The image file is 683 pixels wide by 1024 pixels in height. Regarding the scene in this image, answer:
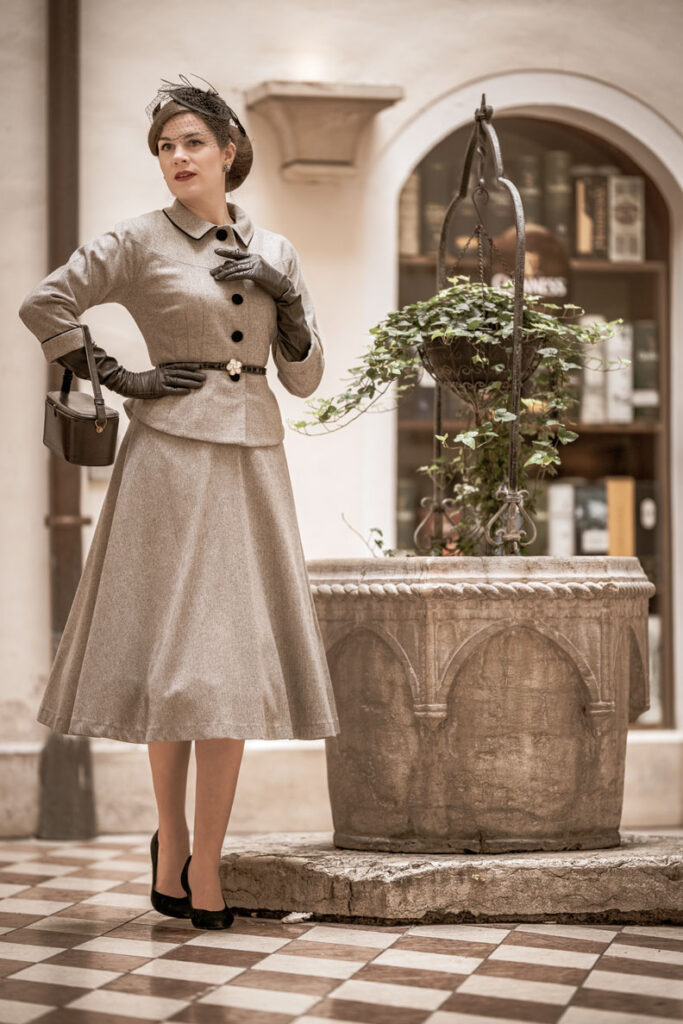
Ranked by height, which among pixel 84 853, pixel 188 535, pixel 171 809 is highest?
pixel 188 535

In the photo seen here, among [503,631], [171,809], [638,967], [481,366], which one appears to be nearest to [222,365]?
[481,366]

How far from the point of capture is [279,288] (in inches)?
124

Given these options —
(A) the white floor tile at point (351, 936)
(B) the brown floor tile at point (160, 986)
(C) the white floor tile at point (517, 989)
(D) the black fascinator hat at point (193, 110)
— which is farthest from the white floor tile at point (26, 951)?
(D) the black fascinator hat at point (193, 110)

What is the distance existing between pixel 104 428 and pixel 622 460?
291 centimetres

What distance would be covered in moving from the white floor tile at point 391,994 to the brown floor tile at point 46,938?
0.70 m

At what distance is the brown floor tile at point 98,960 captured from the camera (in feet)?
9.06

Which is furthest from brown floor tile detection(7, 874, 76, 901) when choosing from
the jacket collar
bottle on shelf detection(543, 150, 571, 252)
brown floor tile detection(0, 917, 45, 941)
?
bottle on shelf detection(543, 150, 571, 252)

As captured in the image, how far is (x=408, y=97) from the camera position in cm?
508

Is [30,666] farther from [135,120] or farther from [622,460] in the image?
[622,460]

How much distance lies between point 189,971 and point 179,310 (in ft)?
4.54

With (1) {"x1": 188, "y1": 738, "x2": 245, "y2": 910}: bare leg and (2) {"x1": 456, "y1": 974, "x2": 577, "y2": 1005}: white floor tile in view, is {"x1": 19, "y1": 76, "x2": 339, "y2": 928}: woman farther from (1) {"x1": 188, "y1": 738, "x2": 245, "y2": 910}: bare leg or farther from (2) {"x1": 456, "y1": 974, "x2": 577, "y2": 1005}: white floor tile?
(2) {"x1": 456, "y1": 974, "x2": 577, "y2": 1005}: white floor tile

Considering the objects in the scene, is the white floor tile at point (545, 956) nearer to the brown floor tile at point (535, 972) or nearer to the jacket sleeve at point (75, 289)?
the brown floor tile at point (535, 972)

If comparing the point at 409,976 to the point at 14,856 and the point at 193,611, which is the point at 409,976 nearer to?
the point at 193,611

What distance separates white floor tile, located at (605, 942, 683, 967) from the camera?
2.82m
